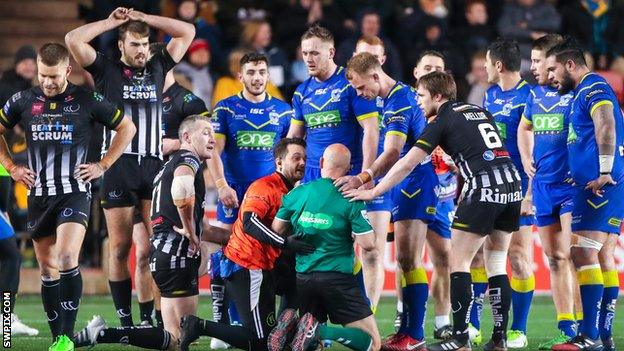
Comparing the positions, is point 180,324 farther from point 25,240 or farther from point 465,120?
point 25,240

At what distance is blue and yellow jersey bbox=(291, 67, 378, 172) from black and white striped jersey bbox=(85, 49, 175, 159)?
1329mm

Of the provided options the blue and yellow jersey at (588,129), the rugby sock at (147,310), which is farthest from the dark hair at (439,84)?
the rugby sock at (147,310)

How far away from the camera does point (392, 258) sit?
53.2ft

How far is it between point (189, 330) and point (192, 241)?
2.59ft

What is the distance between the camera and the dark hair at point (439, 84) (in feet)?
34.3

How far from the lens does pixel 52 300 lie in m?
10.5

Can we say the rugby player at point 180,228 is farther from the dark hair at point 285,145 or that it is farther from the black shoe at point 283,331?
the black shoe at point 283,331

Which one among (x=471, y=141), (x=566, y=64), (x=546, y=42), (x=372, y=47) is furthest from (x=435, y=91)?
Answer: (x=372, y=47)

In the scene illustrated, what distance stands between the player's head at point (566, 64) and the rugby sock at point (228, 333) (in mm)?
3271

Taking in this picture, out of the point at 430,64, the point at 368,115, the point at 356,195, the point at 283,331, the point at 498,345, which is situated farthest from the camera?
the point at 430,64

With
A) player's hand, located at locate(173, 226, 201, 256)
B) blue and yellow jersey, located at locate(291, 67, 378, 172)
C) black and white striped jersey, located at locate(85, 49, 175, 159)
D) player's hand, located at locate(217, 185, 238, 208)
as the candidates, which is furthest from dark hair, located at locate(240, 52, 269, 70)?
player's hand, located at locate(173, 226, 201, 256)

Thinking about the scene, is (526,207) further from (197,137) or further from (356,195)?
(197,137)

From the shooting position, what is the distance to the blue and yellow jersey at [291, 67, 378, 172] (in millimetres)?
11258

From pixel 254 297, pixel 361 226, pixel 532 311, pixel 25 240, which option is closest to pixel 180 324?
pixel 254 297
